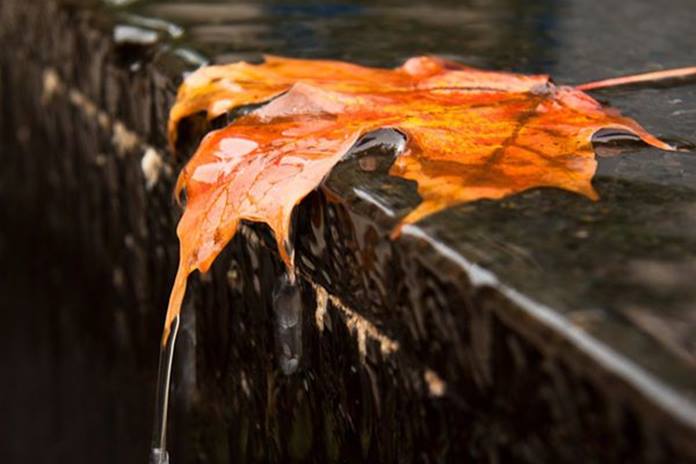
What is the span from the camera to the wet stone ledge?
0.57m

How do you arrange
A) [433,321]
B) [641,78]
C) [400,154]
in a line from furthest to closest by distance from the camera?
1. [641,78]
2. [400,154]
3. [433,321]

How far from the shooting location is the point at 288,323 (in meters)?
0.92

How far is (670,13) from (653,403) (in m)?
1.18

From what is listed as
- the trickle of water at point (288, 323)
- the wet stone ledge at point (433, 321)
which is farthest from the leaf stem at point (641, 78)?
the trickle of water at point (288, 323)

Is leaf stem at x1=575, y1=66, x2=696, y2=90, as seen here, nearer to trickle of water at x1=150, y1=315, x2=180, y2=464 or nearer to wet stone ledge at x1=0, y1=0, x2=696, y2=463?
wet stone ledge at x1=0, y1=0, x2=696, y2=463

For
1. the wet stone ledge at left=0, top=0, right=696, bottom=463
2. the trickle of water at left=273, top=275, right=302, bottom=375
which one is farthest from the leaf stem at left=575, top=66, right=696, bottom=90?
the trickle of water at left=273, top=275, right=302, bottom=375

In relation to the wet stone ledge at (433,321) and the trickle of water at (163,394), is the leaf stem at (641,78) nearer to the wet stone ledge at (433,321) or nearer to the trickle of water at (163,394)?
the wet stone ledge at (433,321)

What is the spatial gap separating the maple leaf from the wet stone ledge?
0.07ft

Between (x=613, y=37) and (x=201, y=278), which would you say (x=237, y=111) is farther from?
(x=613, y=37)

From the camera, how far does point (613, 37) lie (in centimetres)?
143

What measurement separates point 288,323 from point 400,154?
0.18 meters

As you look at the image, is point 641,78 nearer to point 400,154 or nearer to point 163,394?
point 400,154

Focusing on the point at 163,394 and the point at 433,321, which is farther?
the point at 163,394

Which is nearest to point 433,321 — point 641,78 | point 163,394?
point 163,394
